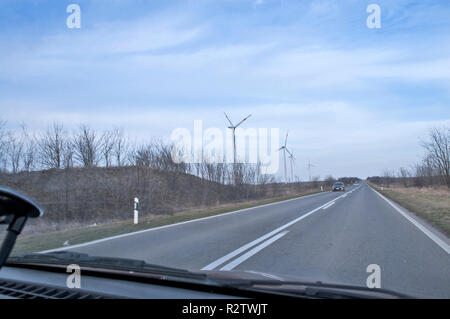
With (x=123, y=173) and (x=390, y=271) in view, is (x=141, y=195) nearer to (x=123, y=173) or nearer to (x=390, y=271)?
(x=123, y=173)

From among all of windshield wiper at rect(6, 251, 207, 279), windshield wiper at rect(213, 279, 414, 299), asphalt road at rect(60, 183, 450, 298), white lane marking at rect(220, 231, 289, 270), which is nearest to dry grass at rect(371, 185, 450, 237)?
asphalt road at rect(60, 183, 450, 298)

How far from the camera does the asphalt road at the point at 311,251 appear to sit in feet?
17.7

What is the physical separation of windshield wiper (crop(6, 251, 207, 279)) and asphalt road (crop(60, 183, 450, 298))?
1.08 meters

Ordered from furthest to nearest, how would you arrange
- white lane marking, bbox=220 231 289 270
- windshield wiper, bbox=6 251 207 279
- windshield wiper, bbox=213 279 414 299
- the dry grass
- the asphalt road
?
1. the dry grass
2. white lane marking, bbox=220 231 289 270
3. the asphalt road
4. windshield wiper, bbox=6 251 207 279
5. windshield wiper, bbox=213 279 414 299

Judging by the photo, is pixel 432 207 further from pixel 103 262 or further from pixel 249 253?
pixel 103 262

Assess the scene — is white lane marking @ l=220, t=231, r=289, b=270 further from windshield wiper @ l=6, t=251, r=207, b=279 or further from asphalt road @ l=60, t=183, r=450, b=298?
windshield wiper @ l=6, t=251, r=207, b=279

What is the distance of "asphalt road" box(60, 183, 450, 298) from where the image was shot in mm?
5402

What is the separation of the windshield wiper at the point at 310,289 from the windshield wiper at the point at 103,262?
42 cm

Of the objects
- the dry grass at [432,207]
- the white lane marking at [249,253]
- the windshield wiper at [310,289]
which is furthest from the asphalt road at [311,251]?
the dry grass at [432,207]

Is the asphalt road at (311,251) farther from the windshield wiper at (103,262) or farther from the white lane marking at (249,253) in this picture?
the windshield wiper at (103,262)

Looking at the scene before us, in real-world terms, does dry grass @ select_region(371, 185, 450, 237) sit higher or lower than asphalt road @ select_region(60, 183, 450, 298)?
lower
